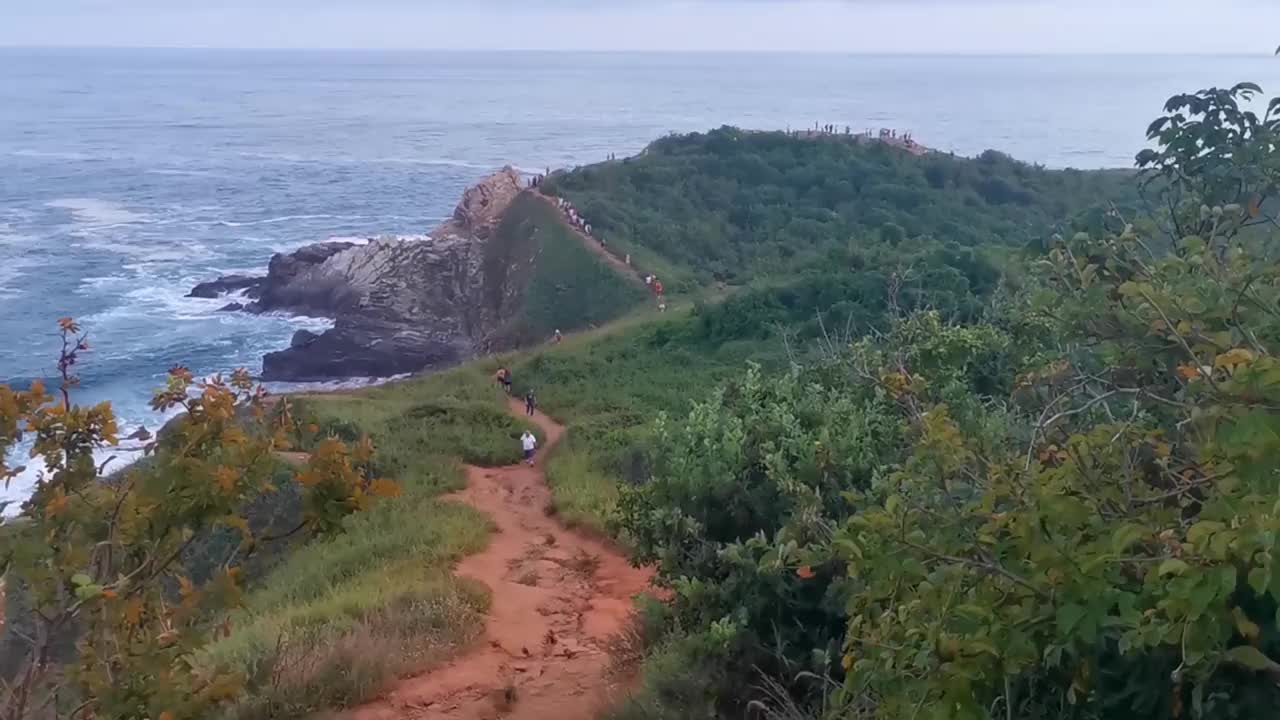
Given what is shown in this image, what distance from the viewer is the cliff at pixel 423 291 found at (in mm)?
36844

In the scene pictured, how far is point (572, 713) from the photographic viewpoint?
7.25 metres

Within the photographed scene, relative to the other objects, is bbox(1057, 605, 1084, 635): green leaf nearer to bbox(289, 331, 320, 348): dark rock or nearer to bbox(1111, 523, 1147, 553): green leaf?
bbox(1111, 523, 1147, 553): green leaf

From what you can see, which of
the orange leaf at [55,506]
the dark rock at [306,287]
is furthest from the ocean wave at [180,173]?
the orange leaf at [55,506]

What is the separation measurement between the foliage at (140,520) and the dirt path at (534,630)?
11.0ft

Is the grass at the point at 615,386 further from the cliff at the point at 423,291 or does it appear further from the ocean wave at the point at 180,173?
the ocean wave at the point at 180,173

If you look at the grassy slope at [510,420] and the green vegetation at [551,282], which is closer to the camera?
the grassy slope at [510,420]

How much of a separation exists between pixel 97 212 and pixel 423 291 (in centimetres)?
2889

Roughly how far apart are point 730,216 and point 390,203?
31.6 m

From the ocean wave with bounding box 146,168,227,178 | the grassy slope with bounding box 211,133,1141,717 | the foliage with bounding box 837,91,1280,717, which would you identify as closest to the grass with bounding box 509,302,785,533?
the grassy slope with bounding box 211,133,1141,717

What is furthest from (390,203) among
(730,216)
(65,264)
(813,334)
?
(813,334)

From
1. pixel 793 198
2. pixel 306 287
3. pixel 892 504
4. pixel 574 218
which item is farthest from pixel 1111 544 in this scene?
pixel 306 287

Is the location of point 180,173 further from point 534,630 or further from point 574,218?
point 534,630

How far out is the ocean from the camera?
3959cm

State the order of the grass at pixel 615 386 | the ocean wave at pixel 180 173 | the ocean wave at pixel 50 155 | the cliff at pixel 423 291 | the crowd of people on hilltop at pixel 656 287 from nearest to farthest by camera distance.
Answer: the grass at pixel 615 386 → the crowd of people on hilltop at pixel 656 287 → the cliff at pixel 423 291 → the ocean wave at pixel 180 173 → the ocean wave at pixel 50 155
